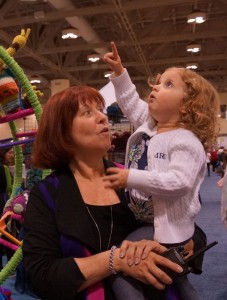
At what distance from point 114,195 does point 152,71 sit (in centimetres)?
1222

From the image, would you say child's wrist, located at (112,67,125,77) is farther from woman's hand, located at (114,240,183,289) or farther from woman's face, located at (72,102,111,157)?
woman's hand, located at (114,240,183,289)

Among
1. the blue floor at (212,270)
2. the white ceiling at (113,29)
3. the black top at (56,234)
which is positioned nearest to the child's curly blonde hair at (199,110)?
the black top at (56,234)

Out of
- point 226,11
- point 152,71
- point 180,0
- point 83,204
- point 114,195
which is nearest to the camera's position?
point 83,204

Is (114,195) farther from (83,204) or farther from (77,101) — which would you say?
(77,101)

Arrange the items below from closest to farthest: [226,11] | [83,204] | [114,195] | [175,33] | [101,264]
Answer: [101,264]
[83,204]
[114,195]
[226,11]
[175,33]

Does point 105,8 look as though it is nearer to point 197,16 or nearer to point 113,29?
point 197,16

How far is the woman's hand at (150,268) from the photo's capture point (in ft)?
3.43

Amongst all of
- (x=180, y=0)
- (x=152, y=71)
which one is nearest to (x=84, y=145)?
(x=180, y=0)

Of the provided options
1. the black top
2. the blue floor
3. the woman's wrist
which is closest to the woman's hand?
the woman's wrist

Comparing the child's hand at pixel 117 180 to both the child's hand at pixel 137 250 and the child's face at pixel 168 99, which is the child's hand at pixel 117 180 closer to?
the child's hand at pixel 137 250

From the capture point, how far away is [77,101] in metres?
1.26

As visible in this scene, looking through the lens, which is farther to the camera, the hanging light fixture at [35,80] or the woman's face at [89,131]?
the hanging light fixture at [35,80]

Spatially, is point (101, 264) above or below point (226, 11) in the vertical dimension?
below

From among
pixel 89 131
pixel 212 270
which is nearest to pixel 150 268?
pixel 89 131
